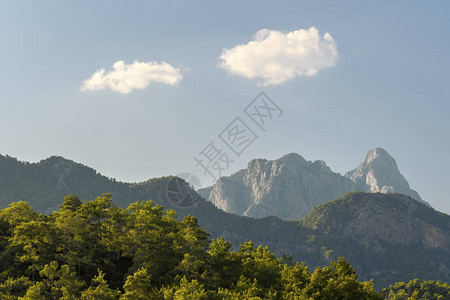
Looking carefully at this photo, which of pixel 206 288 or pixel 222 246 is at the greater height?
pixel 222 246

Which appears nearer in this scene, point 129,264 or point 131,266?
point 131,266

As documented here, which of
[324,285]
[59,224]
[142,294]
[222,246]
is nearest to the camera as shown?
[142,294]

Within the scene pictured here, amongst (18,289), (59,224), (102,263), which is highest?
(59,224)

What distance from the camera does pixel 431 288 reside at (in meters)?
175

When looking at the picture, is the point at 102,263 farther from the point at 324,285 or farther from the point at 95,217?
the point at 324,285

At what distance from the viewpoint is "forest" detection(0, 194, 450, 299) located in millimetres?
53156

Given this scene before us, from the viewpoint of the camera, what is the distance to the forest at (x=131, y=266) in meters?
53.2

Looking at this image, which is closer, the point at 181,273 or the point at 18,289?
the point at 18,289

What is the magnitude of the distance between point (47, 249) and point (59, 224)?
3.67 meters

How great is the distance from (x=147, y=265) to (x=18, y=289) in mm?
16006

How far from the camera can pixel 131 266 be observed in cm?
6391

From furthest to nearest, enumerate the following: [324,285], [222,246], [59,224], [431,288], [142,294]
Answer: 1. [431,288]
2. [222,246]
3. [59,224]
4. [324,285]
5. [142,294]

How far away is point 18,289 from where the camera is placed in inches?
2144

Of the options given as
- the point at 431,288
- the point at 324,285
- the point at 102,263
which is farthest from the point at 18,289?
the point at 431,288
